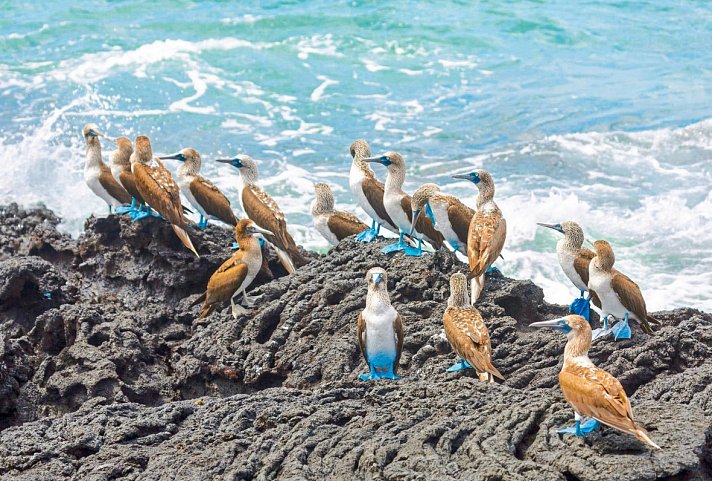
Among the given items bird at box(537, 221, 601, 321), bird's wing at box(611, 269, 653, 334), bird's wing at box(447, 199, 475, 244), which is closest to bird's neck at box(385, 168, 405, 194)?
bird's wing at box(447, 199, 475, 244)

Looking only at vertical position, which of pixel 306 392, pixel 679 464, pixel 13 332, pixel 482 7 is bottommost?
pixel 482 7

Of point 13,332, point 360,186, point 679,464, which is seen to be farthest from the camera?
point 360,186

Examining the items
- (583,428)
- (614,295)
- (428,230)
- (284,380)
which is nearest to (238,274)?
(284,380)

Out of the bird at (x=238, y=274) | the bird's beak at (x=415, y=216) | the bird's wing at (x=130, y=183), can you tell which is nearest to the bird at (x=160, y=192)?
the bird's wing at (x=130, y=183)

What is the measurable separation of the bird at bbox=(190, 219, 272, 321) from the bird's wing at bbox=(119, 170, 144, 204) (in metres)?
1.70

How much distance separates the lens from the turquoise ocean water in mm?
18031

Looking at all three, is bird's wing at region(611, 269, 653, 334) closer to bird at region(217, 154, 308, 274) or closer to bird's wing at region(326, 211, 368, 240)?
bird's wing at region(326, 211, 368, 240)

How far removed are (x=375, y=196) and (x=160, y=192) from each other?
215 centimetres

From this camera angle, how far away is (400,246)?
392 inches

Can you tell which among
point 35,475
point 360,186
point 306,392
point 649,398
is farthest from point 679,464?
point 360,186

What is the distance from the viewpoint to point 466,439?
645 centimetres

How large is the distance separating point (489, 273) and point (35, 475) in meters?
4.38

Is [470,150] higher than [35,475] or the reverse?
the reverse

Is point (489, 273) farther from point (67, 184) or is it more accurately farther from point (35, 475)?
point (67, 184)
